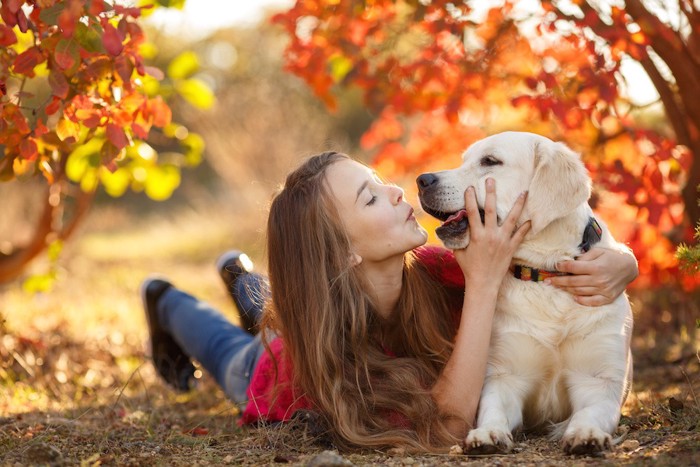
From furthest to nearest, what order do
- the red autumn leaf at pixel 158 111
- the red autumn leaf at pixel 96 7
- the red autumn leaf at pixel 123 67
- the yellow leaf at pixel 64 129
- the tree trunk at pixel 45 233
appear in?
the tree trunk at pixel 45 233
the red autumn leaf at pixel 158 111
the yellow leaf at pixel 64 129
the red autumn leaf at pixel 123 67
the red autumn leaf at pixel 96 7

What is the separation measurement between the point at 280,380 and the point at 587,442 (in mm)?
1130

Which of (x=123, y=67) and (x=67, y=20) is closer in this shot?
(x=67, y=20)

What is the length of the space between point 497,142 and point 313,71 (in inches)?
63.7

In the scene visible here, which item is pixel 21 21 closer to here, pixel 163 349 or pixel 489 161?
pixel 489 161

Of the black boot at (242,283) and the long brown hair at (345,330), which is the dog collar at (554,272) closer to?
the long brown hair at (345,330)

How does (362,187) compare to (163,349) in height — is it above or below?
above

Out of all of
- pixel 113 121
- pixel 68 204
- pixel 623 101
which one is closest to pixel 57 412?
pixel 113 121

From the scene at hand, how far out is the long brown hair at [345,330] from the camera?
2.60 meters

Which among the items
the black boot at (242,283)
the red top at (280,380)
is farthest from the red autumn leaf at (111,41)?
the black boot at (242,283)

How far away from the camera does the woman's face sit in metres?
2.74

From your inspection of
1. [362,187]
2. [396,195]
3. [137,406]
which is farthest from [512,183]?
[137,406]

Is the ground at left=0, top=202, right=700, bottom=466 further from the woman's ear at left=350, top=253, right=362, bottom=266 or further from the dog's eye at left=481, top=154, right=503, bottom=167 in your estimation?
the dog's eye at left=481, top=154, right=503, bottom=167

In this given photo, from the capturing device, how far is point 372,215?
9.07 ft

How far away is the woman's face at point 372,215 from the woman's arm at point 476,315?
8.6 inches
